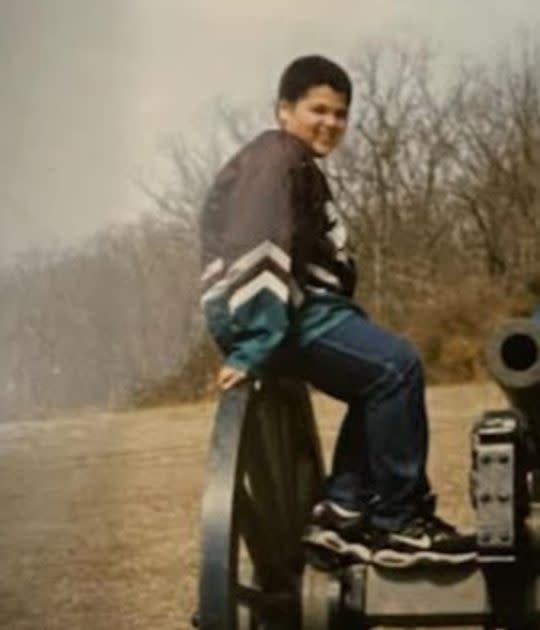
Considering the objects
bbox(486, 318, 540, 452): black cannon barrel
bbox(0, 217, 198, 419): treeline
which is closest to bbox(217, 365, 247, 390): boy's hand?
bbox(486, 318, 540, 452): black cannon barrel

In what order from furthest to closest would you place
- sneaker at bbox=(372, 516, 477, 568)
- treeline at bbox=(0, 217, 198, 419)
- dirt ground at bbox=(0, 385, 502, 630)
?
dirt ground at bbox=(0, 385, 502, 630)
treeline at bbox=(0, 217, 198, 419)
sneaker at bbox=(372, 516, 477, 568)

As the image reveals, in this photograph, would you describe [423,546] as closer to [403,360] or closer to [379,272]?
[403,360]

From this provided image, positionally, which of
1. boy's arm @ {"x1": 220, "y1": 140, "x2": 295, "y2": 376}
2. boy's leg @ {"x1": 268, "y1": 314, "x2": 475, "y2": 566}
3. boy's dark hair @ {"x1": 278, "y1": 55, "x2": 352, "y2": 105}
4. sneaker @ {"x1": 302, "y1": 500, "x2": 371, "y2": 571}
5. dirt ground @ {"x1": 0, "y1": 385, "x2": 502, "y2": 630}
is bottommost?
dirt ground @ {"x1": 0, "y1": 385, "x2": 502, "y2": 630}

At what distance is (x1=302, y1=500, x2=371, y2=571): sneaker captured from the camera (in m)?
1.62

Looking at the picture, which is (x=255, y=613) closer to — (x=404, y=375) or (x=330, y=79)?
(x=404, y=375)

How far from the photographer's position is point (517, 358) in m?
1.48

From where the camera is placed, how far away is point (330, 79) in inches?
68.6

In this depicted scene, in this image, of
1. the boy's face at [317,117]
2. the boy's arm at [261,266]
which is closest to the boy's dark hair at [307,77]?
the boy's face at [317,117]

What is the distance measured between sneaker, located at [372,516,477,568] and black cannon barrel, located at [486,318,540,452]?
0.54 ft

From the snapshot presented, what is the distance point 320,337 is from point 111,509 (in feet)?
7.93

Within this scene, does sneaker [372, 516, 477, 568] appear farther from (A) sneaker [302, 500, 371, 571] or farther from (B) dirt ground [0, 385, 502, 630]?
(B) dirt ground [0, 385, 502, 630]

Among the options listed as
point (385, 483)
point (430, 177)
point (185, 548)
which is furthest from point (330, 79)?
point (185, 548)

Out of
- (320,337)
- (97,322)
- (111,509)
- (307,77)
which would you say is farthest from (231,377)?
(111,509)

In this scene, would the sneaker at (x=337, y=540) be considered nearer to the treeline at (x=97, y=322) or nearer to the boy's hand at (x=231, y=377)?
the boy's hand at (x=231, y=377)
